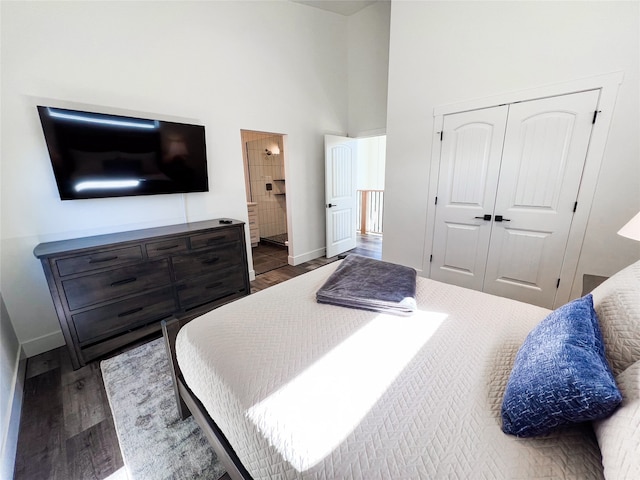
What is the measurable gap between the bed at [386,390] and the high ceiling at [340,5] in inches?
160

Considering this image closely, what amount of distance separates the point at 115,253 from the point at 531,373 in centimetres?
252

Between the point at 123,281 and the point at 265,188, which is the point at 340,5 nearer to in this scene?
the point at 265,188

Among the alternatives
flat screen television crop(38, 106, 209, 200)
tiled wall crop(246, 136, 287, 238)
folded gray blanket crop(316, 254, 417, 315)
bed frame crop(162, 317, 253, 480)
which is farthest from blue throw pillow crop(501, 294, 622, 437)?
tiled wall crop(246, 136, 287, 238)

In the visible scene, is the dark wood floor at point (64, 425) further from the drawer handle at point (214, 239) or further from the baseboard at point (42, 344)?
the drawer handle at point (214, 239)

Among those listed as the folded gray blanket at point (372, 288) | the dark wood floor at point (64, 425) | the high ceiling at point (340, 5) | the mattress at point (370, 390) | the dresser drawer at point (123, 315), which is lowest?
the dark wood floor at point (64, 425)

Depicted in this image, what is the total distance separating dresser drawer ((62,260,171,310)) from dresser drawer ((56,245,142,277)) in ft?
0.19

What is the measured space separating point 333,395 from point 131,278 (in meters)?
2.00

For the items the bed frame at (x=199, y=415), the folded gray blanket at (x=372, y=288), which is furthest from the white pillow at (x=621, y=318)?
the bed frame at (x=199, y=415)

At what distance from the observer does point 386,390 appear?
0.87m

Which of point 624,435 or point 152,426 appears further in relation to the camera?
point 152,426

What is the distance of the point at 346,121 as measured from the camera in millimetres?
4273

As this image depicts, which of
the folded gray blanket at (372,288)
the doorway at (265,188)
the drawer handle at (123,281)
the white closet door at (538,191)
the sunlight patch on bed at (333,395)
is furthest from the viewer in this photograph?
the doorway at (265,188)

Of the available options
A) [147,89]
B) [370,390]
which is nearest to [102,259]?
[147,89]

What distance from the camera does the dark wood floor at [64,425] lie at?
49.9 inches
